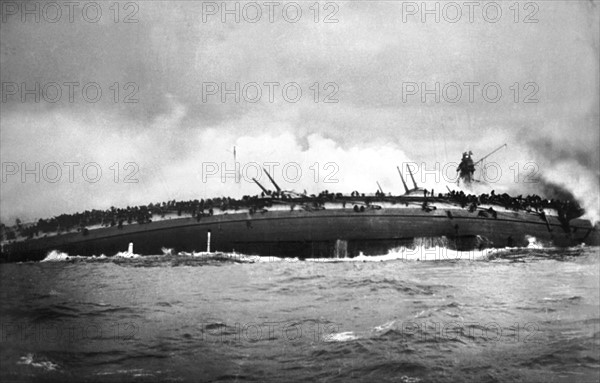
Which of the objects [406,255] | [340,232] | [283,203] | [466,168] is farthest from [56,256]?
[466,168]

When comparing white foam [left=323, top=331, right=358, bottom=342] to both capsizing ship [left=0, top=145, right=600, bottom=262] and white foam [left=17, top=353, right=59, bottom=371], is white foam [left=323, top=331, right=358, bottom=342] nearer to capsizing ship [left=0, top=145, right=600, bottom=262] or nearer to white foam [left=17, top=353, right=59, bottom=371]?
capsizing ship [left=0, top=145, right=600, bottom=262]

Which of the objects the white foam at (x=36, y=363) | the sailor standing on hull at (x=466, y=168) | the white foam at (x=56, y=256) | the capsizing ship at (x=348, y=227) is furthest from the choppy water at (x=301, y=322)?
the sailor standing on hull at (x=466, y=168)

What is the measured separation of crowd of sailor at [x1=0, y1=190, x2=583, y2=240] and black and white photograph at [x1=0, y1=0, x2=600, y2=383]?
1.0 inches

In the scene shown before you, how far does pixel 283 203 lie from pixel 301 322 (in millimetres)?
1416

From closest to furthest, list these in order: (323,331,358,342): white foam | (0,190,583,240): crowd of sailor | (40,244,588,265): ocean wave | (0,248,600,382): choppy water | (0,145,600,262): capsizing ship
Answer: (0,248,600,382): choppy water
(323,331,358,342): white foam
(0,190,583,240): crowd of sailor
(0,145,600,262): capsizing ship
(40,244,588,265): ocean wave

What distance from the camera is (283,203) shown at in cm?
501

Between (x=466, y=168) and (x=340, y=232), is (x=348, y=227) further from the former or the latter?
(x=466, y=168)

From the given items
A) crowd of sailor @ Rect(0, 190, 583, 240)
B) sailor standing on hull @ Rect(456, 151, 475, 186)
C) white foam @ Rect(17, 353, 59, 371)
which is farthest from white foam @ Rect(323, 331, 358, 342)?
white foam @ Rect(17, 353, 59, 371)

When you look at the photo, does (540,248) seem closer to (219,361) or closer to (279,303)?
(279,303)

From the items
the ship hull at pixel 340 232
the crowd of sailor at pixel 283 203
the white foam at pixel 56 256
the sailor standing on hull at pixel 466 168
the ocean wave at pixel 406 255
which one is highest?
the sailor standing on hull at pixel 466 168

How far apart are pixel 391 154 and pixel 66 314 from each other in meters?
2.70

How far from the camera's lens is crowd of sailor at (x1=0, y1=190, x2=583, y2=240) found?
421 cm

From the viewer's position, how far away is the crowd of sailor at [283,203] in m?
4.21

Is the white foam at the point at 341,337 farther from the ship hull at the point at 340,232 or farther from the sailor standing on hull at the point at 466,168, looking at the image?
the sailor standing on hull at the point at 466,168
